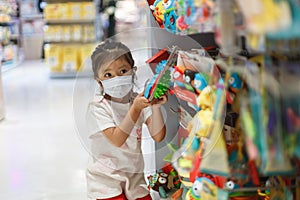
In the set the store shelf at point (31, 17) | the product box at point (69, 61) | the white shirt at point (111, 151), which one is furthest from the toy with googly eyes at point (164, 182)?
the store shelf at point (31, 17)

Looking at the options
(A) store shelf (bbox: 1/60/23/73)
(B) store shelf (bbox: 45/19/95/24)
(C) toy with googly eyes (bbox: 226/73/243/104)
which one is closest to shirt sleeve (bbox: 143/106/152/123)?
(C) toy with googly eyes (bbox: 226/73/243/104)

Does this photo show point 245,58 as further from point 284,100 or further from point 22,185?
point 22,185

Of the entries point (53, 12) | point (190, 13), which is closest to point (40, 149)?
point (190, 13)

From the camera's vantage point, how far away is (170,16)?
1.66 meters

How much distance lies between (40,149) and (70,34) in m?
4.37

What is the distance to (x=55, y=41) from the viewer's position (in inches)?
300

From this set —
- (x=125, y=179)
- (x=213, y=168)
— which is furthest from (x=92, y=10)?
(x=213, y=168)

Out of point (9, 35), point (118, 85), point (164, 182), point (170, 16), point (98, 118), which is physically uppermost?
point (170, 16)

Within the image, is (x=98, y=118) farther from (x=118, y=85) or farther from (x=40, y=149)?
(x=40, y=149)

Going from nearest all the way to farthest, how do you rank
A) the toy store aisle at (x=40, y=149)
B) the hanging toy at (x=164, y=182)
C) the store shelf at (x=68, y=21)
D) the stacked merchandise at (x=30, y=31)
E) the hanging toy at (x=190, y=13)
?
the hanging toy at (x=190, y=13) < the hanging toy at (x=164, y=182) < the toy store aisle at (x=40, y=149) < the store shelf at (x=68, y=21) < the stacked merchandise at (x=30, y=31)

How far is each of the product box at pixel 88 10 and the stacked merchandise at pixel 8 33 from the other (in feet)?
5.39

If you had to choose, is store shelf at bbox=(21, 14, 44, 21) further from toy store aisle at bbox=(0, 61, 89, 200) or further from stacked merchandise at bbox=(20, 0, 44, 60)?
toy store aisle at bbox=(0, 61, 89, 200)

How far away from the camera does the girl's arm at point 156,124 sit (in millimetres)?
1737

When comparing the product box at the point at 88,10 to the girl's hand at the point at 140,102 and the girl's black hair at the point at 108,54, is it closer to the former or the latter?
the girl's black hair at the point at 108,54
